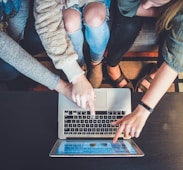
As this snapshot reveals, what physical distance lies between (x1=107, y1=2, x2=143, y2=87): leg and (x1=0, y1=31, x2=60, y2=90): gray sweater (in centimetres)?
39

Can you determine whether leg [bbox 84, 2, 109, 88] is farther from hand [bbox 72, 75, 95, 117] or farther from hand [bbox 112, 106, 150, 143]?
hand [bbox 112, 106, 150, 143]

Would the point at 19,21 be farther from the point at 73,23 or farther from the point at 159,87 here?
the point at 159,87

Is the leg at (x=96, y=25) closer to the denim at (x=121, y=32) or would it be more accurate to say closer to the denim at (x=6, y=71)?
the denim at (x=121, y=32)

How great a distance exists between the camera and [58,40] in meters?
0.96

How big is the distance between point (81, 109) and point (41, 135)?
0.50 feet

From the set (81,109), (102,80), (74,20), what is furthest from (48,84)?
(102,80)

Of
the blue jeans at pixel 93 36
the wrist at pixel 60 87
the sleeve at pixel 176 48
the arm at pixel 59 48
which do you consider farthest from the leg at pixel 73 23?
the sleeve at pixel 176 48

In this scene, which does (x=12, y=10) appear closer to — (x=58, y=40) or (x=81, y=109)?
(x=58, y=40)

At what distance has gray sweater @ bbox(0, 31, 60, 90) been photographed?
95cm

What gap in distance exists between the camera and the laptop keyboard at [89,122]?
969mm

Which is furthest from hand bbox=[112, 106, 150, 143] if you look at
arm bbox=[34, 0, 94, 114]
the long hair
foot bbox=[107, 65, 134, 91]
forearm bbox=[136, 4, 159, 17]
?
foot bbox=[107, 65, 134, 91]

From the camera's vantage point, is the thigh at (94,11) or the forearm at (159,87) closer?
the forearm at (159,87)

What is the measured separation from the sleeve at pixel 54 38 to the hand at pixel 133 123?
210mm

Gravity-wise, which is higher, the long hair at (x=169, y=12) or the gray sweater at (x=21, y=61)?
the long hair at (x=169, y=12)
